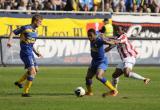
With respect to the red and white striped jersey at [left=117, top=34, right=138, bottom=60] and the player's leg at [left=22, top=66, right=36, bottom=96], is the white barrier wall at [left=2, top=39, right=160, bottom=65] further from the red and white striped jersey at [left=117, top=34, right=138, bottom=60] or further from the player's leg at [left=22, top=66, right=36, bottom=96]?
the player's leg at [left=22, top=66, right=36, bottom=96]

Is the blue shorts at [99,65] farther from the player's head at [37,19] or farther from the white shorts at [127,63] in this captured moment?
the player's head at [37,19]

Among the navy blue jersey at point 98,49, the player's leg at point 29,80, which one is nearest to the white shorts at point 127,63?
the navy blue jersey at point 98,49

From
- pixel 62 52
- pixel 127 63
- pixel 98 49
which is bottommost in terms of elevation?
pixel 62 52

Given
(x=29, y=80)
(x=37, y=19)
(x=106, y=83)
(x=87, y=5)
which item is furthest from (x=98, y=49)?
(x=87, y=5)

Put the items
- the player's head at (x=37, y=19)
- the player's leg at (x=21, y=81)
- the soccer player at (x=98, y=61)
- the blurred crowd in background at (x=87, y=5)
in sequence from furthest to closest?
the blurred crowd in background at (x=87, y=5)
the player's leg at (x=21, y=81)
the soccer player at (x=98, y=61)
the player's head at (x=37, y=19)

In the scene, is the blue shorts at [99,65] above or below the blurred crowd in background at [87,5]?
above

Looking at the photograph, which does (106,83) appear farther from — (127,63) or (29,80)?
(29,80)

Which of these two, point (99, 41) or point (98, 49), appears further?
point (98, 49)

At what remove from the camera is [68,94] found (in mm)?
17500

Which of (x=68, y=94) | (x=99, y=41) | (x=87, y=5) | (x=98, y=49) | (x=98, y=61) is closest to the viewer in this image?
(x=99, y=41)

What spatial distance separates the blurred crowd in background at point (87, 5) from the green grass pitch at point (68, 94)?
6151mm

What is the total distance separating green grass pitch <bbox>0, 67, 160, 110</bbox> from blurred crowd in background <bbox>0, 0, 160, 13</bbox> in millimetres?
6151

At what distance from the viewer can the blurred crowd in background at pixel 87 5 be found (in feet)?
101

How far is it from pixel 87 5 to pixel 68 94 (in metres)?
15.0
